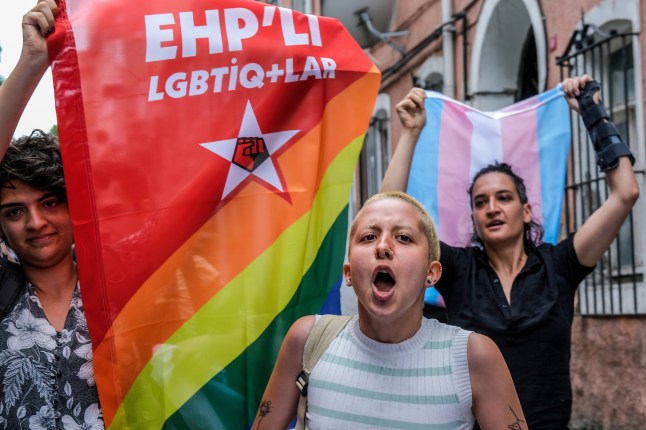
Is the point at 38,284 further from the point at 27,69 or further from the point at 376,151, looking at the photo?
the point at 376,151

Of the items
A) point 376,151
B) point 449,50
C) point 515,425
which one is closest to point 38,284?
point 515,425

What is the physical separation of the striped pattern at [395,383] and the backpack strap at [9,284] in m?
0.97

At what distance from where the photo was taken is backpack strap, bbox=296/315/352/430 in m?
2.64

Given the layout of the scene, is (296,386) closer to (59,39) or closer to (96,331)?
(96,331)

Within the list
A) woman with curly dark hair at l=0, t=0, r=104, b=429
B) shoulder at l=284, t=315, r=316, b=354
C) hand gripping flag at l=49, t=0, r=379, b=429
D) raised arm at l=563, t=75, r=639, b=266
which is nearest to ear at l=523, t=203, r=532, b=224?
raised arm at l=563, t=75, r=639, b=266

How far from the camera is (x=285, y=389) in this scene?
270cm

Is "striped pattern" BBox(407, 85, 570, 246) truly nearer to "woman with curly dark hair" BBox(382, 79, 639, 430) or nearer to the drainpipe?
"woman with curly dark hair" BBox(382, 79, 639, 430)

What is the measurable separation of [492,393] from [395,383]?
0.26m

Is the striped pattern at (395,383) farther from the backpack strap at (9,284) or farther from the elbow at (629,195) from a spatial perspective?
the elbow at (629,195)

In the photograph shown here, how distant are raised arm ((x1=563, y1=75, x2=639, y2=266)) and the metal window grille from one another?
3.73 m

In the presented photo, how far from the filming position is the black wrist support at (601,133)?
3809 millimetres

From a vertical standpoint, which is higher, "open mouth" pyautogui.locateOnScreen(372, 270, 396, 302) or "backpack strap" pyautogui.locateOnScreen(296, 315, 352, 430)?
"open mouth" pyautogui.locateOnScreen(372, 270, 396, 302)

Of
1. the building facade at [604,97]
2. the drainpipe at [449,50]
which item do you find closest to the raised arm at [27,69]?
the building facade at [604,97]

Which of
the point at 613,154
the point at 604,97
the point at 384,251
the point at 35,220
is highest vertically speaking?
the point at 604,97
